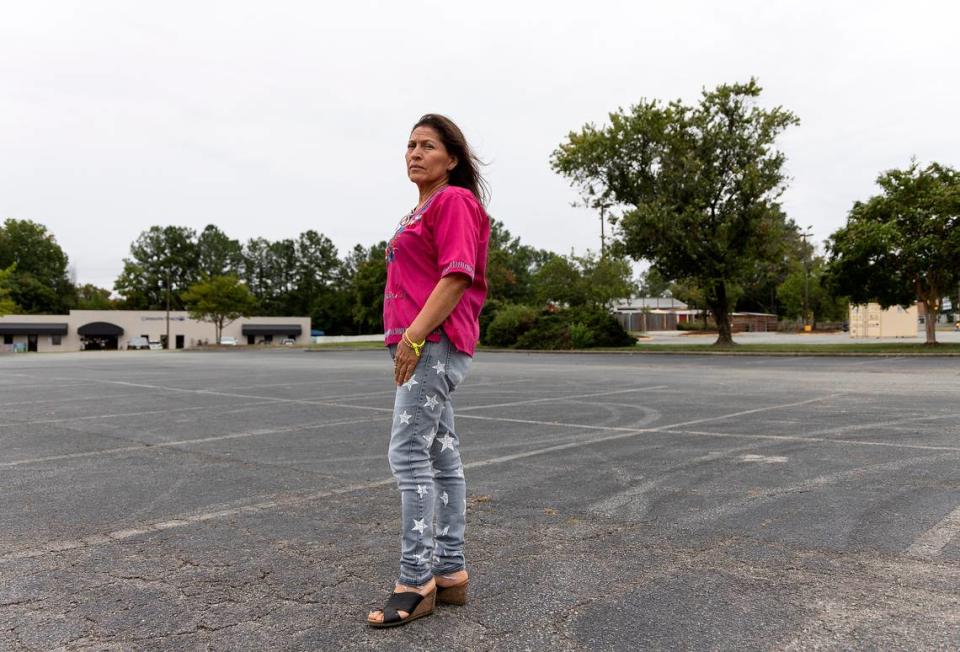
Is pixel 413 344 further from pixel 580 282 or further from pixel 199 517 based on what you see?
pixel 580 282

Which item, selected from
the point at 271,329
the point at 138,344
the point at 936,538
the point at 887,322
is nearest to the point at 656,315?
the point at 887,322

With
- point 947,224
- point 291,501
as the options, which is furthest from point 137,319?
point 291,501

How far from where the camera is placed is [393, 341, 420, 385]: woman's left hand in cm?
264

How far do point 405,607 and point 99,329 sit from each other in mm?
79640

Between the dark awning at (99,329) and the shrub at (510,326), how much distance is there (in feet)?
173

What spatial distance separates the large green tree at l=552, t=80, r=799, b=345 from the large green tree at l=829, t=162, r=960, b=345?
3545 millimetres

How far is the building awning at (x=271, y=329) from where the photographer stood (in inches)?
3174

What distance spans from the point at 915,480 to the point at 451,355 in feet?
12.8

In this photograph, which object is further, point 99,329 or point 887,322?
A: point 99,329

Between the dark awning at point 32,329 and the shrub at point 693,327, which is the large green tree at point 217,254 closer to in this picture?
the dark awning at point 32,329

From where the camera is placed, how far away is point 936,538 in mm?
3533

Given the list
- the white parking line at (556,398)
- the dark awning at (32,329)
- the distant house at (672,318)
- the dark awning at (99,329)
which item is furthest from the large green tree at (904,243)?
the dark awning at (32,329)

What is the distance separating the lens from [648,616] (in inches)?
103

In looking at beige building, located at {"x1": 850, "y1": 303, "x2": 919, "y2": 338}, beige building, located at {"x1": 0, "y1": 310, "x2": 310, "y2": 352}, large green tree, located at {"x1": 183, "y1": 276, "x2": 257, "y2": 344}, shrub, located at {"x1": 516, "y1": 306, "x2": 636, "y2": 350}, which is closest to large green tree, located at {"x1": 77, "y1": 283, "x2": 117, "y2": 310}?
beige building, located at {"x1": 0, "y1": 310, "x2": 310, "y2": 352}
